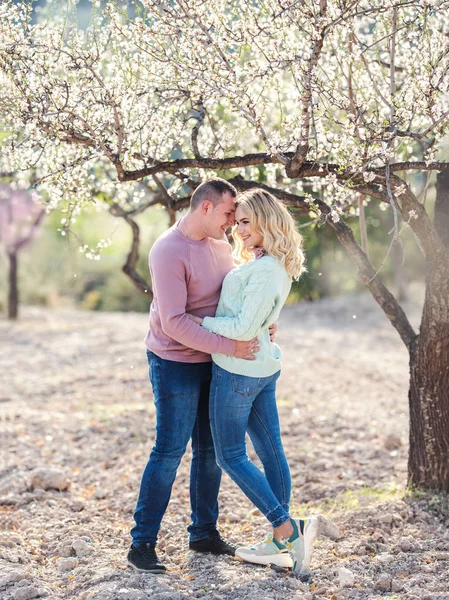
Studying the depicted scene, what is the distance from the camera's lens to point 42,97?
3730mm

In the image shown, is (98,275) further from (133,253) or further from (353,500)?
(353,500)

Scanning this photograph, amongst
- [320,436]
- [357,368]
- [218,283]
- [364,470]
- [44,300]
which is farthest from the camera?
[44,300]

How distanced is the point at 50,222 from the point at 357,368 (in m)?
12.8

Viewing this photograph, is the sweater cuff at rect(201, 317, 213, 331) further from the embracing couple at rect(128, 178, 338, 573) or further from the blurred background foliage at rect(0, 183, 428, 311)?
the blurred background foliage at rect(0, 183, 428, 311)

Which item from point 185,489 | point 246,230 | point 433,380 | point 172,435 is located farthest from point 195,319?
point 185,489

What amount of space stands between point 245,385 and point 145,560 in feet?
3.28

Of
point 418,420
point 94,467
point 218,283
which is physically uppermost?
point 218,283

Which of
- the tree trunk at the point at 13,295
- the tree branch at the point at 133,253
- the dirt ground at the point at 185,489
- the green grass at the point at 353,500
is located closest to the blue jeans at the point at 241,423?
the dirt ground at the point at 185,489

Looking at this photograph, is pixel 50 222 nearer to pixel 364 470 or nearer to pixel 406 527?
pixel 364 470

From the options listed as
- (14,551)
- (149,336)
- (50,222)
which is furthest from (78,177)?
(50,222)

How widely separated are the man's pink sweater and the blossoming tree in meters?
0.56

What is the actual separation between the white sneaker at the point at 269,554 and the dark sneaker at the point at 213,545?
23 centimetres

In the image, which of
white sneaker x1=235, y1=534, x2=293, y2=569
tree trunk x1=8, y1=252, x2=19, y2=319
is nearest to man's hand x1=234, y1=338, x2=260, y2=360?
white sneaker x1=235, y1=534, x2=293, y2=569

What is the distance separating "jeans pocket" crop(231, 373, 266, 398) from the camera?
3576mm
